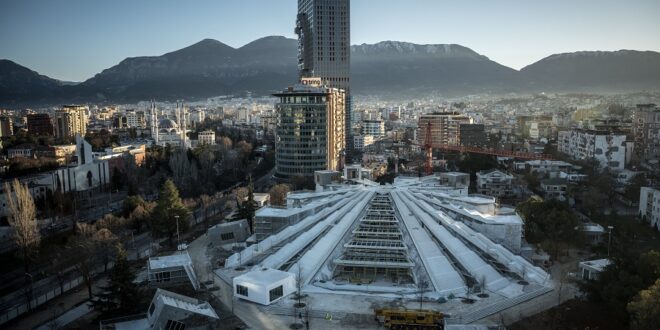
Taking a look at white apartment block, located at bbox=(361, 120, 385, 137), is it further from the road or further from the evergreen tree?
the evergreen tree

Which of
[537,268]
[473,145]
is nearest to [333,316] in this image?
[537,268]

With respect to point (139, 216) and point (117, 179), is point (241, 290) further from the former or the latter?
point (117, 179)

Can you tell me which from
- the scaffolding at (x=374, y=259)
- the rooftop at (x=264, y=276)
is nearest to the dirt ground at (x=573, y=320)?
the scaffolding at (x=374, y=259)

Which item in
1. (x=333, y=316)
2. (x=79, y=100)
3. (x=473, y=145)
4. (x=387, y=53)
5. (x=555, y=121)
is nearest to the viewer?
(x=333, y=316)

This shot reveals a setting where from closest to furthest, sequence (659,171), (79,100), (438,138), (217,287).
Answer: (217,287), (659,171), (438,138), (79,100)

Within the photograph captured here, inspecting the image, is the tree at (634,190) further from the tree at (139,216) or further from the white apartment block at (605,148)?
the tree at (139,216)

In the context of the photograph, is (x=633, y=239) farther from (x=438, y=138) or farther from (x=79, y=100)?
(x=79, y=100)

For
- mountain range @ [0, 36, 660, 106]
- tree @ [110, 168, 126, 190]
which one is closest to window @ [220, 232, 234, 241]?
tree @ [110, 168, 126, 190]

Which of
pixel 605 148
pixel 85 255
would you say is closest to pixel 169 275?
pixel 85 255
